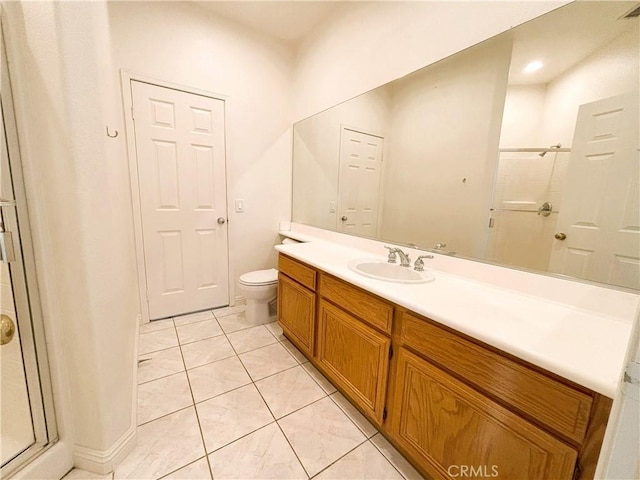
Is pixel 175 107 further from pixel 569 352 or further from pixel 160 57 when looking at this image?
pixel 569 352

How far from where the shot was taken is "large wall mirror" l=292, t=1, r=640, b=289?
2.92 feet

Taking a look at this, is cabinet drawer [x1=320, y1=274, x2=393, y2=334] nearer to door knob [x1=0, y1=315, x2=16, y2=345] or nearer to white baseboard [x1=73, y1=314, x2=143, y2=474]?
white baseboard [x1=73, y1=314, x2=143, y2=474]

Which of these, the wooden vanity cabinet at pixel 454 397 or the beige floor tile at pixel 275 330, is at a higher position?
the wooden vanity cabinet at pixel 454 397

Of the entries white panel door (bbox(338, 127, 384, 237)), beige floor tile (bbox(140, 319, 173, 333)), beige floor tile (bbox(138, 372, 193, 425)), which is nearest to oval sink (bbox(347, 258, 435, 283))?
white panel door (bbox(338, 127, 384, 237))

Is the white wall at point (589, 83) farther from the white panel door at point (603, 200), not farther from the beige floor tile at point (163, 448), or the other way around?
the beige floor tile at point (163, 448)

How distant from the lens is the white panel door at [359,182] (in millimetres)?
1908

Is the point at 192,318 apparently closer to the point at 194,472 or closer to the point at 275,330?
the point at 275,330

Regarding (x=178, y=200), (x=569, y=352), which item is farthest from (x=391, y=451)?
(x=178, y=200)

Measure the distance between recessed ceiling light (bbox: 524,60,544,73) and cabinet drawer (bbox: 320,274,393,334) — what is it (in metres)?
1.20

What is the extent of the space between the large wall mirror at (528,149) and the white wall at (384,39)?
0.07 meters

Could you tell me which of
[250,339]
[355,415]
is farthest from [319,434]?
[250,339]

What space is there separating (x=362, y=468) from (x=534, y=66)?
75.5 inches

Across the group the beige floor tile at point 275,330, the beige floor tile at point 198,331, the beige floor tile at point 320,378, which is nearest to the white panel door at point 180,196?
the beige floor tile at point 198,331

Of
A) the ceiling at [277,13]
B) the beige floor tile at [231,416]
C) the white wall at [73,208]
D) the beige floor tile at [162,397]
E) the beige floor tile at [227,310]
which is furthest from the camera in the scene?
the beige floor tile at [227,310]
